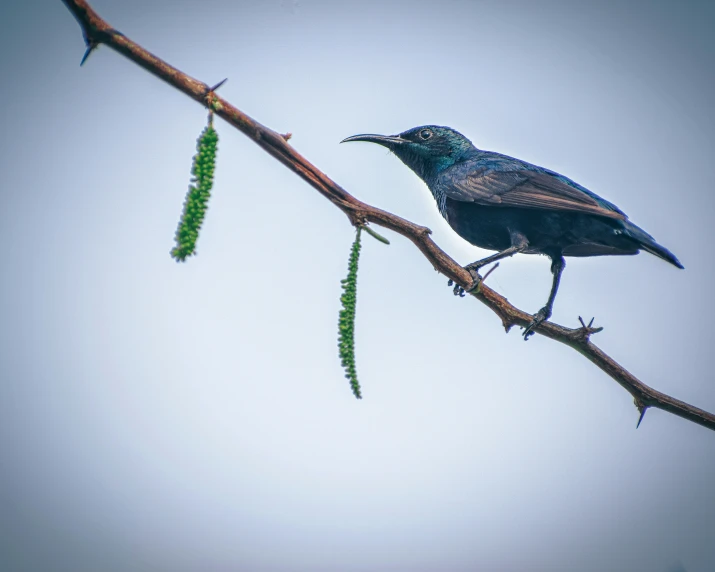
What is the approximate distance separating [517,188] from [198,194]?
3260 mm

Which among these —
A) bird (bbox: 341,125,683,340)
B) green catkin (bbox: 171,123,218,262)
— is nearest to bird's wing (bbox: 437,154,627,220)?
bird (bbox: 341,125,683,340)

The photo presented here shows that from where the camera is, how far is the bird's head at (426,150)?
19.3ft

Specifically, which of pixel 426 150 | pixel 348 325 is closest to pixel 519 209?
pixel 426 150

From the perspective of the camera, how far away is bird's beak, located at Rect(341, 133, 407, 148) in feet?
17.6

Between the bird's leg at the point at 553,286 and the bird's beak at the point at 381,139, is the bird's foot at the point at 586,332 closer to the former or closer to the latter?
the bird's leg at the point at 553,286

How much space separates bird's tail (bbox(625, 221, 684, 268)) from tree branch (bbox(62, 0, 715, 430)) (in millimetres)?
1254

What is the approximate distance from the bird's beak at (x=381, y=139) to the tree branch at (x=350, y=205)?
2.36 m

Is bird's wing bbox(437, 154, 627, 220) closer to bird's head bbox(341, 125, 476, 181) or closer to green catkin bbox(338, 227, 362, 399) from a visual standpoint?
bird's head bbox(341, 125, 476, 181)

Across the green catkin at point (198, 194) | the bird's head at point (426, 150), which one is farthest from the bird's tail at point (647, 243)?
the green catkin at point (198, 194)

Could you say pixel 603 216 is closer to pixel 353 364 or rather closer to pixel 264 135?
pixel 353 364

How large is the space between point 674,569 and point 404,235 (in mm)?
4199

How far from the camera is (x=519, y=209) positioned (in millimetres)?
5020

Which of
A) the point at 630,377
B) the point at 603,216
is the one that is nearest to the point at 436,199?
the point at 603,216

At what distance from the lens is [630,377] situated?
3307 mm
